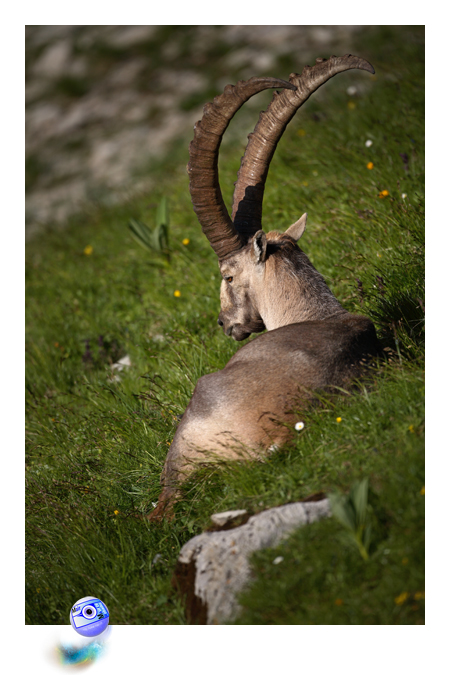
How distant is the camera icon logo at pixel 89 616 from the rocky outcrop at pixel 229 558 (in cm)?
53

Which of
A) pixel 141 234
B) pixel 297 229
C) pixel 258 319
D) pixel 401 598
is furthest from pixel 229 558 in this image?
pixel 141 234

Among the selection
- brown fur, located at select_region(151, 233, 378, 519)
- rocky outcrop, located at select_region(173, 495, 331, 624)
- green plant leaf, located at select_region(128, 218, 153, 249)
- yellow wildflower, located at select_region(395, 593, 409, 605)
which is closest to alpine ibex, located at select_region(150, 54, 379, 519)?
brown fur, located at select_region(151, 233, 378, 519)

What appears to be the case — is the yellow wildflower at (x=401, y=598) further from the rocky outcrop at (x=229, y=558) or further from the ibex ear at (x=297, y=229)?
the ibex ear at (x=297, y=229)

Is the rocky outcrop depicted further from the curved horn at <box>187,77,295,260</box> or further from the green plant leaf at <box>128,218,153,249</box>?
the green plant leaf at <box>128,218,153,249</box>

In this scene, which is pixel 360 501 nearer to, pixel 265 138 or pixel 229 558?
pixel 229 558

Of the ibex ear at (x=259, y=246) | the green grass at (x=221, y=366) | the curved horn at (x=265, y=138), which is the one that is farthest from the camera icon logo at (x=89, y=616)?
the curved horn at (x=265, y=138)

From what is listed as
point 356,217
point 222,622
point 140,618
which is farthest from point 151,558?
point 356,217

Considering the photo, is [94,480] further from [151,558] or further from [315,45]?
[315,45]

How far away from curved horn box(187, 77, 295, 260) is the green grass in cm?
131

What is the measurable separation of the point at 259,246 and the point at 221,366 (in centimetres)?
133

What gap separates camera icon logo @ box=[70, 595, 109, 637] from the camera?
3.49 metres

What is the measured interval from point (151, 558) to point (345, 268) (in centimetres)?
348

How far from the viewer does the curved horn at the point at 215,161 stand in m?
4.09

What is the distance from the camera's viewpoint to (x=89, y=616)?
3.51 m
